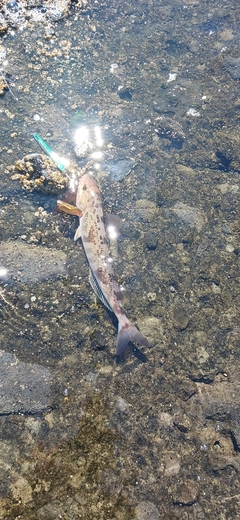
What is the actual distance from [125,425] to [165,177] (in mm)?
3617

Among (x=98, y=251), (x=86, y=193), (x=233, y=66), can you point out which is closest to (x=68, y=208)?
(x=86, y=193)

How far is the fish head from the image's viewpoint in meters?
5.19

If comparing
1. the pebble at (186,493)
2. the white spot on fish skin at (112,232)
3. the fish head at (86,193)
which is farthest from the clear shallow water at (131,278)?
the fish head at (86,193)

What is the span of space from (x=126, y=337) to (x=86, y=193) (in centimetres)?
209

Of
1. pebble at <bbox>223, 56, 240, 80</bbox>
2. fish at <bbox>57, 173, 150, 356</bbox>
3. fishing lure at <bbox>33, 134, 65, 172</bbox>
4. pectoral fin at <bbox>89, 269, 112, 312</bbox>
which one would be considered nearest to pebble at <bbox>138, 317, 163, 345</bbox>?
fish at <bbox>57, 173, 150, 356</bbox>

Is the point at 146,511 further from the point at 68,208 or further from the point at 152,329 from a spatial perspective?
the point at 68,208

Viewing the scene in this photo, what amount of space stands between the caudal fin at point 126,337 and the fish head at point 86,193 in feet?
5.77

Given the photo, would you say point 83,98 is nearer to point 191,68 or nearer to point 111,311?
point 191,68

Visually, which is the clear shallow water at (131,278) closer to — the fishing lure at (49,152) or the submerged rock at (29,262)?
the submerged rock at (29,262)

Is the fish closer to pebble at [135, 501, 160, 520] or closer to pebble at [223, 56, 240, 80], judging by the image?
pebble at [135, 501, 160, 520]

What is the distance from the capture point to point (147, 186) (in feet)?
18.7

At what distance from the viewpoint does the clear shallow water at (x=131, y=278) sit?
12.8ft

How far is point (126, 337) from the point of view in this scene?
4.47m

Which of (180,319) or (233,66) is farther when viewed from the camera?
(233,66)
